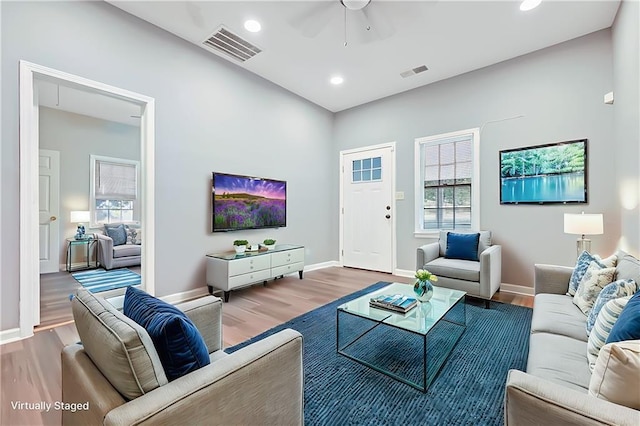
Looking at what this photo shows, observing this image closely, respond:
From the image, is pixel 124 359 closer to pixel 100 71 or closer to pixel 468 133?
pixel 100 71

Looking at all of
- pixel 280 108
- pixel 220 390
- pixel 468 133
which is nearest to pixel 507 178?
pixel 468 133

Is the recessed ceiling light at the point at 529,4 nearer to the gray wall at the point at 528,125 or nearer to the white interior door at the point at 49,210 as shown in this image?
the gray wall at the point at 528,125

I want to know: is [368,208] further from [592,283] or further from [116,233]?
[116,233]

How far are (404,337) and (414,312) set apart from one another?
403 millimetres

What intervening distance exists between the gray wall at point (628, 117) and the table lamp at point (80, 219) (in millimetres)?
7578

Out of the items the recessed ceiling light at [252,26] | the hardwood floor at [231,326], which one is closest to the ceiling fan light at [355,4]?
the recessed ceiling light at [252,26]

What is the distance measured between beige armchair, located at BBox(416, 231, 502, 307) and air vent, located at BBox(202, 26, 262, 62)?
3330 mm

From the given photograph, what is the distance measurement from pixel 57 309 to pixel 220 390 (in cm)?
336

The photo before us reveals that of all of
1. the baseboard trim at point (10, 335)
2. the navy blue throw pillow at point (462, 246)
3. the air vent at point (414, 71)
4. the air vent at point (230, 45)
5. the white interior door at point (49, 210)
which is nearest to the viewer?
the baseboard trim at point (10, 335)

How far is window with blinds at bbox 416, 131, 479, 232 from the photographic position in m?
4.13

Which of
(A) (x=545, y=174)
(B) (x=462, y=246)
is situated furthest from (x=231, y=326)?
(A) (x=545, y=174)

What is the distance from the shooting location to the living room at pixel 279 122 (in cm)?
242

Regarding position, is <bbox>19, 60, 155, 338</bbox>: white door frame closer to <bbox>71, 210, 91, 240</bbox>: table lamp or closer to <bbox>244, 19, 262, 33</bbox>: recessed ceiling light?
<bbox>244, 19, 262, 33</bbox>: recessed ceiling light

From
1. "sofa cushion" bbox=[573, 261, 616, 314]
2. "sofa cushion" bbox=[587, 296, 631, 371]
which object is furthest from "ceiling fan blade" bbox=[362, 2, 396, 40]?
"sofa cushion" bbox=[587, 296, 631, 371]
